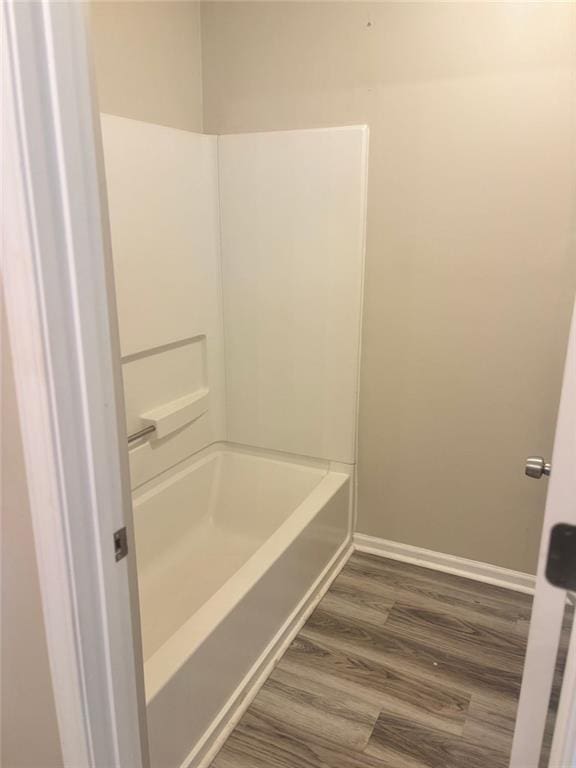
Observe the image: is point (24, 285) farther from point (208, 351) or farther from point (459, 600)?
point (459, 600)

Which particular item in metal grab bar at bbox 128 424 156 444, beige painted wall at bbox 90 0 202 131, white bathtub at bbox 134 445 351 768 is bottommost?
white bathtub at bbox 134 445 351 768

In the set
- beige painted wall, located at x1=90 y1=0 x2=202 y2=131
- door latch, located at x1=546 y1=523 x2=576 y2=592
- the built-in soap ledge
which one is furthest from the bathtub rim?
beige painted wall, located at x1=90 y1=0 x2=202 y2=131

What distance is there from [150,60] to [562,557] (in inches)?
87.2

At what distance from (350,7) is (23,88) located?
1.85 m

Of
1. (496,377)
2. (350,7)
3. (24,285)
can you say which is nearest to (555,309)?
(496,377)

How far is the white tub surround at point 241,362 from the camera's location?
205 centimetres

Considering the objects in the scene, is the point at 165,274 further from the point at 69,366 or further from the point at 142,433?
the point at 69,366

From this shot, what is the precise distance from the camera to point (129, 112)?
6.85 ft

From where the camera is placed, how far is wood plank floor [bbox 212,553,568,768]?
1.66 meters

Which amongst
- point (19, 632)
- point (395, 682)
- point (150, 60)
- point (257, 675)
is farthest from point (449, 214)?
point (19, 632)

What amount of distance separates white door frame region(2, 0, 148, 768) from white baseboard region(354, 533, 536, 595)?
177 centimetres

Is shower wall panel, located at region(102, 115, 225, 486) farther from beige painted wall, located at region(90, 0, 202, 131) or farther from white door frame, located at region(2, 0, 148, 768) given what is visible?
white door frame, located at region(2, 0, 148, 768)

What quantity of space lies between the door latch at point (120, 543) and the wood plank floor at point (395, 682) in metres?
1.05

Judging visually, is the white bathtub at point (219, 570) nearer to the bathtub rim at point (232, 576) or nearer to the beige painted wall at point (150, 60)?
the bathtub rim at point (232, 576)
